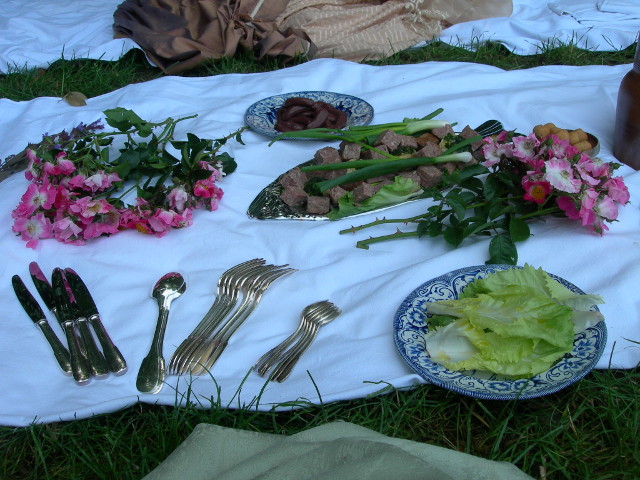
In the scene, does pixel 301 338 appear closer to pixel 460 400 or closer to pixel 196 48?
pixel 460 400

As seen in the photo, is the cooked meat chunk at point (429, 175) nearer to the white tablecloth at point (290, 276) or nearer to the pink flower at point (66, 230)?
the white tablecloth at point (290, 276)

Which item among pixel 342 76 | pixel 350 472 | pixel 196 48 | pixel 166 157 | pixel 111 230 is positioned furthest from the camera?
pixel 196 48

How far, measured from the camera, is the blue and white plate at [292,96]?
7.95 ft

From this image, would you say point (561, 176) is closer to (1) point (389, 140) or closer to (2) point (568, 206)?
(2) point (568, 206)

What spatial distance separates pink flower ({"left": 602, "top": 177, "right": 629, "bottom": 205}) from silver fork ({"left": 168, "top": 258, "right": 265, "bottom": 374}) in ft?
3.00

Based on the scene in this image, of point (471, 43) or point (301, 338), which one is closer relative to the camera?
point (301, 338)

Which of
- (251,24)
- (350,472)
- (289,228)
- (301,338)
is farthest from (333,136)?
(251,24)

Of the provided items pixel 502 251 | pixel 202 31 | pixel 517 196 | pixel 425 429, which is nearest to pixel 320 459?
pixel 425 429

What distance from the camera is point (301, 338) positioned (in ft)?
4.91

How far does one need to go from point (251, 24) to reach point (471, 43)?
122cm

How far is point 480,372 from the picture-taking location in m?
1.32

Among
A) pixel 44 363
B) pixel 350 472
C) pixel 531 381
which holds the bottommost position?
pixel 44 363

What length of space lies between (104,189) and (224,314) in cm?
69

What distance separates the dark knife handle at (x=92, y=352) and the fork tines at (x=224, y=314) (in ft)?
0.51
